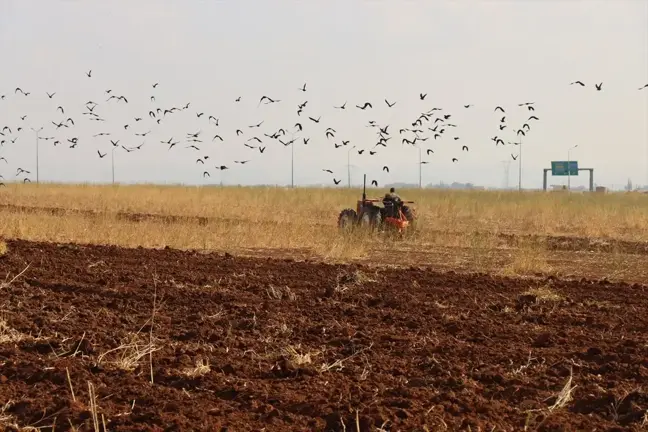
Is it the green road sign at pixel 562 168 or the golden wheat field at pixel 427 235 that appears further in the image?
the green road sign at pixel 562 168

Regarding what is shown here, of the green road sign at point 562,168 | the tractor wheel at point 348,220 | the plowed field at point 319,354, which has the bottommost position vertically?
the plowed field at point 319,354

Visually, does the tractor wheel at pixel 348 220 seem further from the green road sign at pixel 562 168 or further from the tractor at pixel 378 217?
the green road sign at pixel 562 168

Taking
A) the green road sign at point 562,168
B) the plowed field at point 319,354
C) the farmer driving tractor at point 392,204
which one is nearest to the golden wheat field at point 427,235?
the farmer driving tractor at point 392,204

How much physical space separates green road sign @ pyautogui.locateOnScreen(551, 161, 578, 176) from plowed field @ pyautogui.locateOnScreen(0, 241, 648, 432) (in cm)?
6826

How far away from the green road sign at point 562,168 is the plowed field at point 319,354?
224 ft

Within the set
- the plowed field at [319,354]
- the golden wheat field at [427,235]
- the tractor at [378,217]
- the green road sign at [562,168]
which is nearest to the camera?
the plowed field at [319,354]

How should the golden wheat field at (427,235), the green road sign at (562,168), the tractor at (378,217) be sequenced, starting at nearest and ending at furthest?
the golden wheat field at (427,235)
the tractor at (378,217)
the green road sign at (562,168)

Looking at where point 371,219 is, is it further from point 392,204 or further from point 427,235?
point 427,235

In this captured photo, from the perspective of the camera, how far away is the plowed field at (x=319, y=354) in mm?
4895

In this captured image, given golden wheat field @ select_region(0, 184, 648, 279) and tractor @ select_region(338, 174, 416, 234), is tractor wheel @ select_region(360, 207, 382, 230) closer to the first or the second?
tractor @ select_region(338, 174, 416, 234)

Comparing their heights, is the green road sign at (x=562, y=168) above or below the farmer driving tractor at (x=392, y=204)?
above

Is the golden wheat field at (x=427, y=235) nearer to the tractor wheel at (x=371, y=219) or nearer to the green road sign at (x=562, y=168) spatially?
the tractor wheel at (x=371, y=219)

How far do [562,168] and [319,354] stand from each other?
7442 centimetres

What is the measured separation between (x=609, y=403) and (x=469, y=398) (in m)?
0.90
